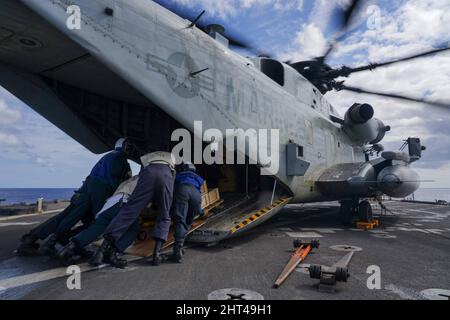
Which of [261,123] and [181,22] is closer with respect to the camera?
[181,22]

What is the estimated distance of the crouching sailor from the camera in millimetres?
4152

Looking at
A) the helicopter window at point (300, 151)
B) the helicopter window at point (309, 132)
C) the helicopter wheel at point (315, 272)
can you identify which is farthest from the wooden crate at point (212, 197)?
the helicopter window at point (309, 132)

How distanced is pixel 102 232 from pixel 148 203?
775mm

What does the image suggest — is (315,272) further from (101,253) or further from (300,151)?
(300,151)

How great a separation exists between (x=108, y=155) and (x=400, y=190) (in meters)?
7.99

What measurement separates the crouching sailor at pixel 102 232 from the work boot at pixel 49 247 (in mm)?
416

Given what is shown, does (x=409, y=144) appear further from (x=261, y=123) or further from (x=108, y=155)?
(x=108, y=155)

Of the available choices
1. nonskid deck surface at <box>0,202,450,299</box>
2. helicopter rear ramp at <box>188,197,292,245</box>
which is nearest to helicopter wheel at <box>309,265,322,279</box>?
nonskid deck surface at <box>0,202,450,299</box>

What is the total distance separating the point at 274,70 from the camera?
29.0 ft

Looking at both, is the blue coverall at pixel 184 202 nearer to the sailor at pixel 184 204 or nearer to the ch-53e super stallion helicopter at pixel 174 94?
the sailor at pixel 184 204

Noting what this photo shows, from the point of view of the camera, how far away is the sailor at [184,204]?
4.60 meters

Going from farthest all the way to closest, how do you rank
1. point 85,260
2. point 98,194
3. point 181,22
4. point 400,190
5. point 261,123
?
1. point 400,190
2. point 261,123
3. point 181,22
4. point 98,194
5. point 85,260

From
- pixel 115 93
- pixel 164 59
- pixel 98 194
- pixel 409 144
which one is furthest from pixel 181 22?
pixel 409 144
